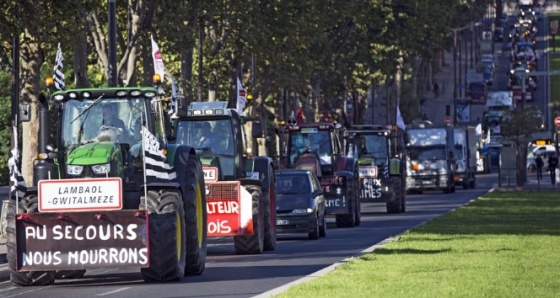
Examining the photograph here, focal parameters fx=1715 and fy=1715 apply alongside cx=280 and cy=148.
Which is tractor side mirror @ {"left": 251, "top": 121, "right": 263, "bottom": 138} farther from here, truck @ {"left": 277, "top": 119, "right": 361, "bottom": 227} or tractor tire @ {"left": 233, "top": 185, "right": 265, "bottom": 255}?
truck @ {"left": 277, "top": 119, "right": 361, "bottom": 227}

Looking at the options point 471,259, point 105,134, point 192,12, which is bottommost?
point 471,259

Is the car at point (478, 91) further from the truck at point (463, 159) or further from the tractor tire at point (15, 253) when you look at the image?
the tractor tire at point (15, 253)

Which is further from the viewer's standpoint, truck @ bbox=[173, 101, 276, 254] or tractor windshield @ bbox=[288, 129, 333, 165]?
tractor windshield @ bbox=[288, 129, 333, 165]

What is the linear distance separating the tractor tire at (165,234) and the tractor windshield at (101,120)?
1.46 meters

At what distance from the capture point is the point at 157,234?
23094 millimetres

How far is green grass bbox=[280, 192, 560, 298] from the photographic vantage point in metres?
20.9

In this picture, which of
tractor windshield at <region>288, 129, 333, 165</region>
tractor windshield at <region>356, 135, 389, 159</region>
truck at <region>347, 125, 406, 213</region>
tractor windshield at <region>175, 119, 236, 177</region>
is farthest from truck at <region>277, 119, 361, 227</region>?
tractor windshield at <region>175, 119, 236, 177</region>

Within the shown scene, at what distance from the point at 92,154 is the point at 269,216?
881 cm

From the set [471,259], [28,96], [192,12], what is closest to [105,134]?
[471,259]

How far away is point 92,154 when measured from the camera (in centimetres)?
2386

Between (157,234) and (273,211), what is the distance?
10147 mm

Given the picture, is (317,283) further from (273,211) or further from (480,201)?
(480,201)

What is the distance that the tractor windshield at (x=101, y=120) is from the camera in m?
24.6

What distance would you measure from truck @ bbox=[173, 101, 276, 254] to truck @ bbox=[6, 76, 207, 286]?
5.60 m
